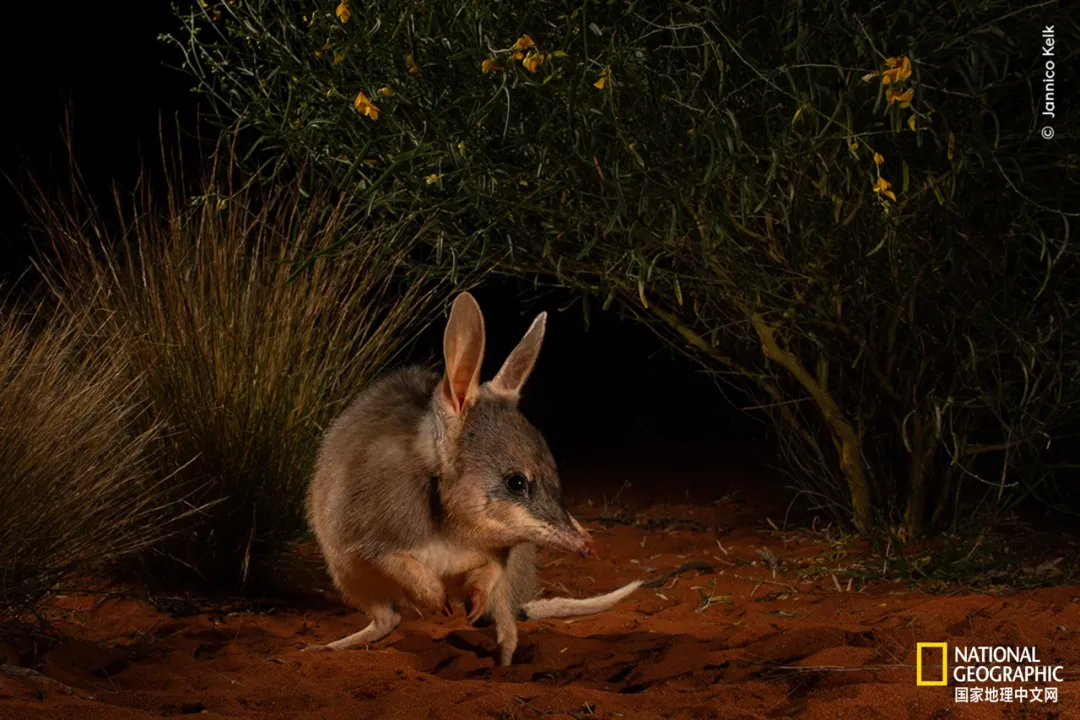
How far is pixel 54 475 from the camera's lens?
172 inches

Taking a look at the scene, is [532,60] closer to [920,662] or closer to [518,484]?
[518,484]

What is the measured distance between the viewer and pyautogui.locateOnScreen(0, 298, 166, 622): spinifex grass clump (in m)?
4.26

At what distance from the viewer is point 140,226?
18.8 ft

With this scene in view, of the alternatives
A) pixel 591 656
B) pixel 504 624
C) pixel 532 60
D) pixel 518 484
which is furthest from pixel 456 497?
pixel 532 60

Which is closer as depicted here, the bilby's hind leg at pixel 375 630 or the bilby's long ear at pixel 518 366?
the bilby's long ear at pixel 518 366

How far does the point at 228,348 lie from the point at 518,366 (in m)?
1.59

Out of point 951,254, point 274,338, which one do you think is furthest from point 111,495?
point 951,254

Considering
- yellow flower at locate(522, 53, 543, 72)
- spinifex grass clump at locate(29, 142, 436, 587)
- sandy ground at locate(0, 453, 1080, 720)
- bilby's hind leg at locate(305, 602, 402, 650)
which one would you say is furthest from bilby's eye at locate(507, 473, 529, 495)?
spinifex grass clump at locate(29, 142, 436, 587)

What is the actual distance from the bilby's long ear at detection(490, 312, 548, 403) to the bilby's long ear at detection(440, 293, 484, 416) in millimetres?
150

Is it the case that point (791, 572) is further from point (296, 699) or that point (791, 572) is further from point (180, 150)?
point (180, 150)

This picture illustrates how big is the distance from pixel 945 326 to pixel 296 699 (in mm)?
2884

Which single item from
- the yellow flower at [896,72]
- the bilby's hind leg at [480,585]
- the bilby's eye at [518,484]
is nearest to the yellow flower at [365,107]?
the bilby's eye at [518,484]

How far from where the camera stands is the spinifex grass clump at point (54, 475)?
4.26 m

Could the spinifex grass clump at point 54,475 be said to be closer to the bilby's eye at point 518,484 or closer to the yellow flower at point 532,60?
the bilby's eye at point 518,484
